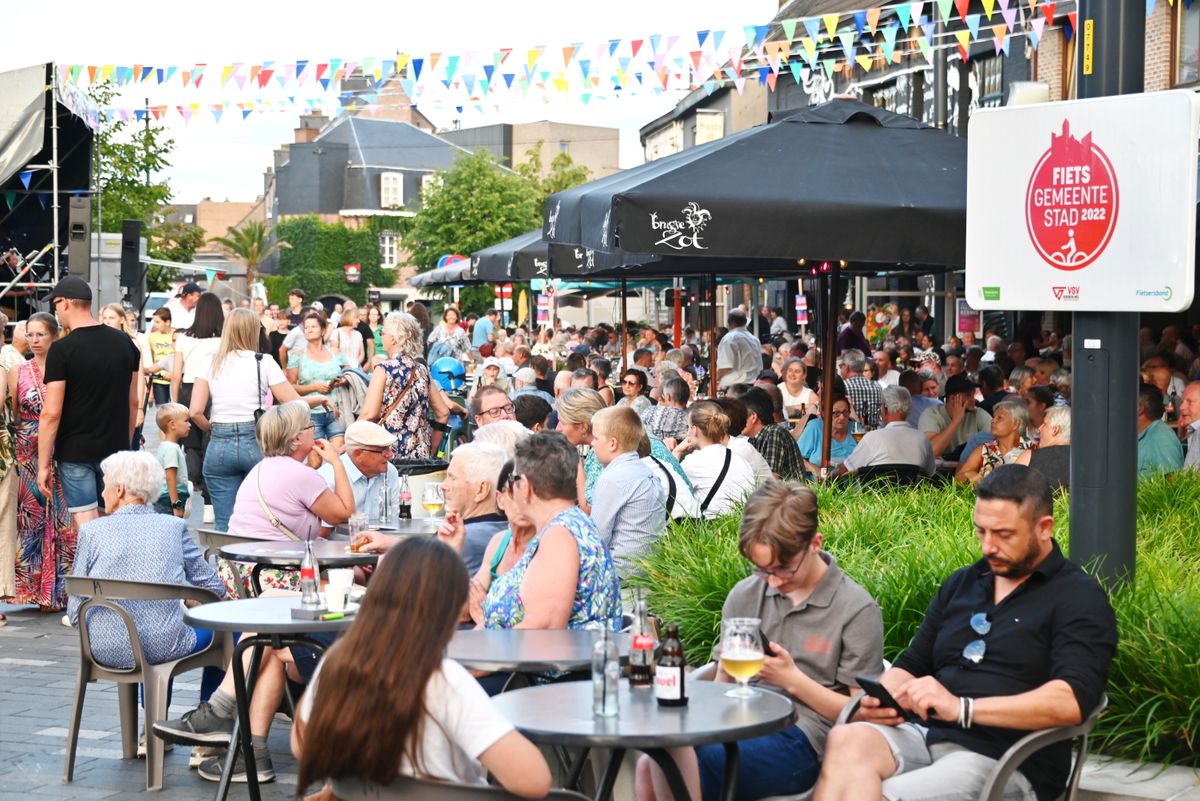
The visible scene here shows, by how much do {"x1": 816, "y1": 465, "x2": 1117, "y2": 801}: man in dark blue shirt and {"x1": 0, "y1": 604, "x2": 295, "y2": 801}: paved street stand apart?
2.68 meters

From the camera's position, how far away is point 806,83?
35156 mm

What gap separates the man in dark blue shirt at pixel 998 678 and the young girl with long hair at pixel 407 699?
1.26 m

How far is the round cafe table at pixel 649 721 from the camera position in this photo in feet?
12.7

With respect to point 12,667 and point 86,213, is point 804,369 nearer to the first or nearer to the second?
point 12,667

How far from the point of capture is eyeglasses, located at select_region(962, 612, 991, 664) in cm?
464

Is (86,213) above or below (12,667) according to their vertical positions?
above

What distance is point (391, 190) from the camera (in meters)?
84.8

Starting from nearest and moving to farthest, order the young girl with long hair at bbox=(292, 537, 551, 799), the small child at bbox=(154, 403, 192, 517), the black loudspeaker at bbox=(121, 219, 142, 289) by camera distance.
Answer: the young girl with long hair at bbox=(292, 537, 551, 799)
the small child at bbox=(154, 403, 192, 517)
the black loudspeaker at bbox=(121, 219, 142, 289)

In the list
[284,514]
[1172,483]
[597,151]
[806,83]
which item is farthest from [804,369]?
[597,151]

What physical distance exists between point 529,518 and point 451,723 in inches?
77.6

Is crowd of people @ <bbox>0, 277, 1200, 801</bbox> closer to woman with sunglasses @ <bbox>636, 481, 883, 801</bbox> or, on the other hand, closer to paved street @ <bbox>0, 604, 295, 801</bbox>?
woman with sunglasses @ <bbox>636, 481, 883, 801</bbox>

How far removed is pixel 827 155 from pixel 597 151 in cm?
9107

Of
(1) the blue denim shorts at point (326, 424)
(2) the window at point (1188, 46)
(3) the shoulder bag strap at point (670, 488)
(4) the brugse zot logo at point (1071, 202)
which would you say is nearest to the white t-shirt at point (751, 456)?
(3) the shoulder bag strap at point (670, 488)

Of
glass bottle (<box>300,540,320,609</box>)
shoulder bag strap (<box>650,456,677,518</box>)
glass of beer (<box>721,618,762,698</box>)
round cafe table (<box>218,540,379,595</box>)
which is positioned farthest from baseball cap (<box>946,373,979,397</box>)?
glass of beer (<box>721,618,762,698</box>)
